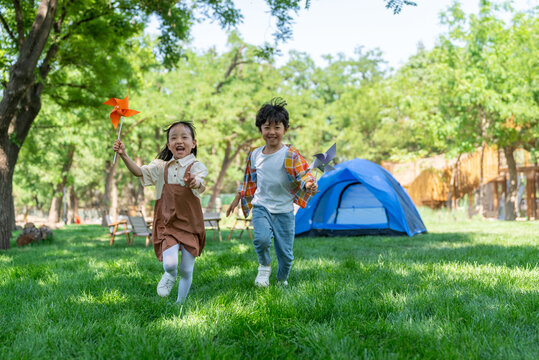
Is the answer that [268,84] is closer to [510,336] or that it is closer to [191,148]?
[191,148]

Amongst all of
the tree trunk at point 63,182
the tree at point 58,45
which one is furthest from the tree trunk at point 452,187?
the tree trunk at point 63,182

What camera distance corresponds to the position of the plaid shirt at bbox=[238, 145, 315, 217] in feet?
14.0

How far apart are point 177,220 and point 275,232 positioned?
1004mm

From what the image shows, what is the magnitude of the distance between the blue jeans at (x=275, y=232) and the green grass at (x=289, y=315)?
1.01 feet

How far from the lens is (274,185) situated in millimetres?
4344

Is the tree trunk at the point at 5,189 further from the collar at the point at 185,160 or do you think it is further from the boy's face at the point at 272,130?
the boy's face at the point at 272,130

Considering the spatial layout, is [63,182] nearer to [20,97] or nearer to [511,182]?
[20,97]

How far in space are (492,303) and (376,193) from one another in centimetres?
742

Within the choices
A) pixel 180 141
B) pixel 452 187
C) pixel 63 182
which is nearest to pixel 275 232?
pixel 180 141

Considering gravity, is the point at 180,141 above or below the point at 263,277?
above

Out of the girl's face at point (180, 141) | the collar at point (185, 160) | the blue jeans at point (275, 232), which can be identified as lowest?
the blue jeans at point (275, 232)

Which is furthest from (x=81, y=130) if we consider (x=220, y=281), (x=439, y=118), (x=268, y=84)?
(x=220, y=281)

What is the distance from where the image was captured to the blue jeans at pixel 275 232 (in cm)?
429

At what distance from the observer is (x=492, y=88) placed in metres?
18.1
